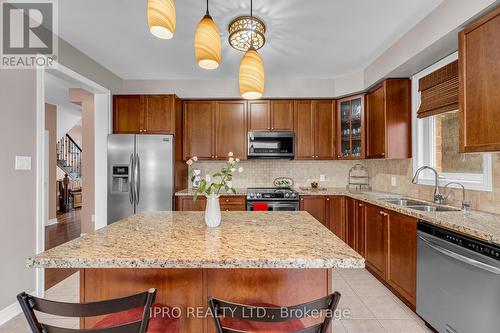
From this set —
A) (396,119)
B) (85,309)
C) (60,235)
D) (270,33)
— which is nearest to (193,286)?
(85,309)

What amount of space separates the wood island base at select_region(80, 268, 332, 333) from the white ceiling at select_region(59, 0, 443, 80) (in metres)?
2.08

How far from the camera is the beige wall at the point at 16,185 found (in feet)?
7.14

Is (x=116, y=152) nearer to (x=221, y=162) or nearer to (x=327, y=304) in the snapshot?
(x=221, y=162)

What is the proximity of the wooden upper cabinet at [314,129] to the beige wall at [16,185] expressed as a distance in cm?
322

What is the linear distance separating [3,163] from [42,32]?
4.51 ft

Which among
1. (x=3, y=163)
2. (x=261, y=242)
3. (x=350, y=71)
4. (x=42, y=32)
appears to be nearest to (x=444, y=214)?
(x=261, y=242)

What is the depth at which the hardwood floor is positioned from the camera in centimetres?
303

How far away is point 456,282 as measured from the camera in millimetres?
1737

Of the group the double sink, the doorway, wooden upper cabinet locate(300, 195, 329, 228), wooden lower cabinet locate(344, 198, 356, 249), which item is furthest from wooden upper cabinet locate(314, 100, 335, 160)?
the doorway

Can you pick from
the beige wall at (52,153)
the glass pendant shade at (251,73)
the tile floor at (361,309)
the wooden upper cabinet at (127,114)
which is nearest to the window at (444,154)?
the tile floor at (361,309)

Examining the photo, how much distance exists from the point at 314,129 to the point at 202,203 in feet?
6.68

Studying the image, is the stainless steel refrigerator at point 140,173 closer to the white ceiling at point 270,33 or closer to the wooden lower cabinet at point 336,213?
the white ceiling at point 270,33

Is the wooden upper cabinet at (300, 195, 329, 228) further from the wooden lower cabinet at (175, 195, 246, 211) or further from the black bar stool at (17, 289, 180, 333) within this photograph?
the black bar stool at (17, 289, 180, 333)

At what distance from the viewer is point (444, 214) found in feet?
6.79
